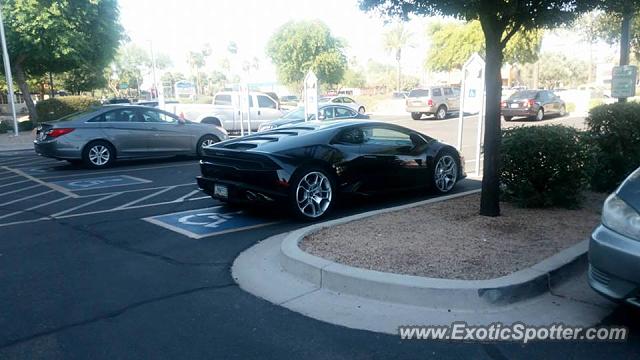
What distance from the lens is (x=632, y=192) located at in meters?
3.77

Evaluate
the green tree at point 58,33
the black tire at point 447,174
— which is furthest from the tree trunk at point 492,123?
the green tree at point 58,33

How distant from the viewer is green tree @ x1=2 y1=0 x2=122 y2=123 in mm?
23312

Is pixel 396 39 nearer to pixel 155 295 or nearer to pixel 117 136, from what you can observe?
pixel 117 136

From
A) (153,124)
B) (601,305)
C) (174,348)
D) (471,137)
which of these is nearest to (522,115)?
(471,137)

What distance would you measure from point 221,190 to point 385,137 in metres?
2.60

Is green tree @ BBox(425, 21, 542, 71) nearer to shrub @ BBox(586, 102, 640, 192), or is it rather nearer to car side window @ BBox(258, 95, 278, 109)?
car side window @ BBox(258, 95, 278, 109)

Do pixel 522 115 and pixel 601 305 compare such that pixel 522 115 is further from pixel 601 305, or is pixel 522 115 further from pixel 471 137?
pixel 601 305

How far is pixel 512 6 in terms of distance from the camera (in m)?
5.73

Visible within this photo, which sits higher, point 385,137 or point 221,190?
point 385,137

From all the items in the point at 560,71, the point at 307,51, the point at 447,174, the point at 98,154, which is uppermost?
the point at 307,51

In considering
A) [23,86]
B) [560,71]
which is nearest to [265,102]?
[23,86]

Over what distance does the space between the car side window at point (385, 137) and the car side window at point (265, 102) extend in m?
15.5

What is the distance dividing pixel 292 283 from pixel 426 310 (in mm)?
1225

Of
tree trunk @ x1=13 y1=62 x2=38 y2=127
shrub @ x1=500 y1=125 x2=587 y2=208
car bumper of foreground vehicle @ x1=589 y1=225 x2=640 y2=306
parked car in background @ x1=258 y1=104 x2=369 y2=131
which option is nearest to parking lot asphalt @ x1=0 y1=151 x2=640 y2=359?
car bumper of foreground vehicle @ x1=589 y1=225 x2=640 y2=306
